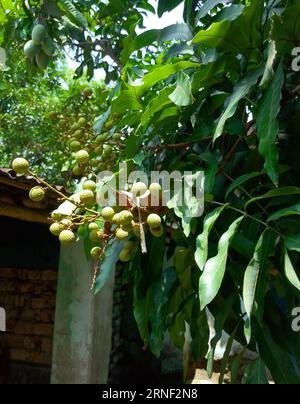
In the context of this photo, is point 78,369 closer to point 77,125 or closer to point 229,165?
point 77,125

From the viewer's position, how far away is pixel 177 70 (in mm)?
1171

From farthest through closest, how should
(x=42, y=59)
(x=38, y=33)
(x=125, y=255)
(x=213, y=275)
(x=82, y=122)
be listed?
(x=42, y=59), (x=38, y=33), (x=82, y=122), (x=125, y=255), (x=213, y=275)

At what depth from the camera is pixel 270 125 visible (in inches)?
40.4

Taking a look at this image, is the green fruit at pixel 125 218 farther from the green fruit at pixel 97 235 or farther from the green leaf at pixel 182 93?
the green leaf at pixel 182 93

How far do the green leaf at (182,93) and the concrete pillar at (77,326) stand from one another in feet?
6.24

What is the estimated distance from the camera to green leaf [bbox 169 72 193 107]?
1.10m

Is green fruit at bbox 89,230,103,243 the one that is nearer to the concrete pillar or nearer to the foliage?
the foliage

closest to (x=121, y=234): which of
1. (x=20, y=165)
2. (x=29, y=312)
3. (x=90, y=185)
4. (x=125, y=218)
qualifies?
(x=125, y=218)

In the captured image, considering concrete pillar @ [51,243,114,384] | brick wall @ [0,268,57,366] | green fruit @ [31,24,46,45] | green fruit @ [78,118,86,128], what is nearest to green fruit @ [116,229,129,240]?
green fruit @ [78,118,86,128]

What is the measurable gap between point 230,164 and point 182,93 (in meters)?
0.24

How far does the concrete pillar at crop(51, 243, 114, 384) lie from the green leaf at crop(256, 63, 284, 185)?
198 centimetres

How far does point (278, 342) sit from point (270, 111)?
0.52 meters

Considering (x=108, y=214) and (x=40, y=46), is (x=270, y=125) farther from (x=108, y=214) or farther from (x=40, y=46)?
(x=40, y=46)

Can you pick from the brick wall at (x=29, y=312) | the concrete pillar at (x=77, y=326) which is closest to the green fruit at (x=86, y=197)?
the concrete pillar at (x=77, y=326)
